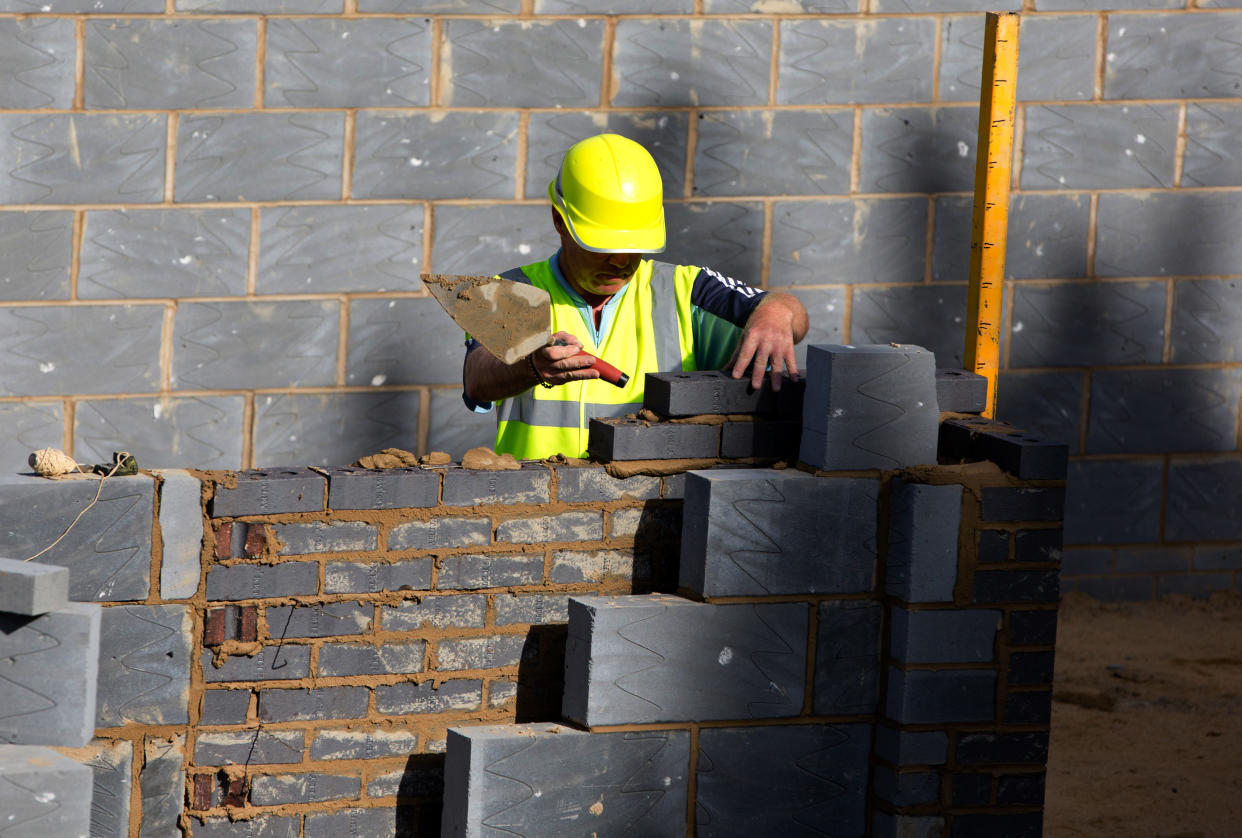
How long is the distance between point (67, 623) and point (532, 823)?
3.97 feet

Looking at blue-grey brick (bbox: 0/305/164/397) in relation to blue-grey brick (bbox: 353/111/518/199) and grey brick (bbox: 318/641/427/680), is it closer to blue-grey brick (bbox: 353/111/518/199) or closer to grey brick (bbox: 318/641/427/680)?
blue-grey brick (bbox: 353/111/518/199)

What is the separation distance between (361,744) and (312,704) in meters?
0.17

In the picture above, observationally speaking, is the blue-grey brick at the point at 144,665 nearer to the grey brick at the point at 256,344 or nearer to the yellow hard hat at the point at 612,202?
the yellow hard hat at the point at 612,202

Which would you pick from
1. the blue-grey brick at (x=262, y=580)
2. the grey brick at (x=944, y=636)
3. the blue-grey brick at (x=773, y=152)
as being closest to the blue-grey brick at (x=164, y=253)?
the blue-grey brick at (x=773, y=152)

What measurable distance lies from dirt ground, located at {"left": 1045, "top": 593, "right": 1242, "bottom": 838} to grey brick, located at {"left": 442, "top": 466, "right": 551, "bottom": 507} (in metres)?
2.13

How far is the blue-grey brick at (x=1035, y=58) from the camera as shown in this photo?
248 inches

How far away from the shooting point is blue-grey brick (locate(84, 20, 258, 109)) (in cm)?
561

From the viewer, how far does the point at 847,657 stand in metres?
3.97

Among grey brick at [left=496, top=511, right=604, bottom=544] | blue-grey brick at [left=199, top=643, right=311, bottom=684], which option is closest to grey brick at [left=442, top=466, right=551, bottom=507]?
grey brick at [left=496, top=511, right=604, bottom=544]

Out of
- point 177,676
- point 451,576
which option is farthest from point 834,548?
point 177,676

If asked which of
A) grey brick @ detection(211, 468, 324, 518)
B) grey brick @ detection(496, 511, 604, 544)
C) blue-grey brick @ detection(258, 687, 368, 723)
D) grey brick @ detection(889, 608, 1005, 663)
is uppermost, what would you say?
→ grey brick @ detection(211, 468, 324, 518)

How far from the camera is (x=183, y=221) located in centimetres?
577

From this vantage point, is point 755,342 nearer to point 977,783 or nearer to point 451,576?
point 451,576

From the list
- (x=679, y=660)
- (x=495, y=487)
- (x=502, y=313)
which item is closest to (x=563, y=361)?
(x=502, y=313)
